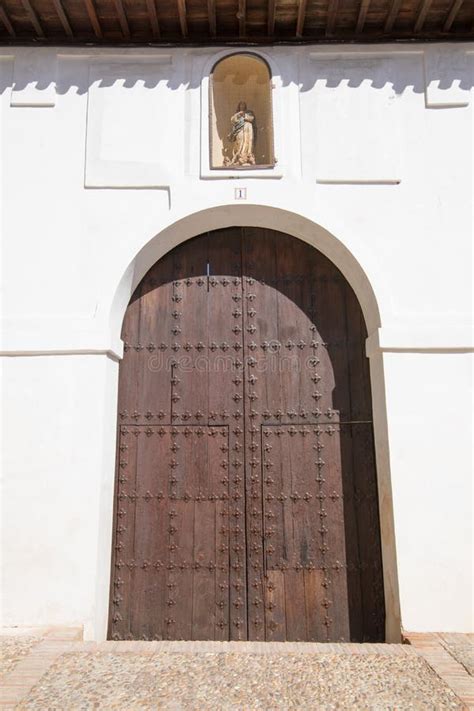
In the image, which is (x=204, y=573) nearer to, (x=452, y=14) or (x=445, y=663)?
(x=445, y=663)

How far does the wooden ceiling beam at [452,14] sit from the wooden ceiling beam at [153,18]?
2122 mm

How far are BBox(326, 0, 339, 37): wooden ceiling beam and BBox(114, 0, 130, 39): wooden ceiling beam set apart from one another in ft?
4.83

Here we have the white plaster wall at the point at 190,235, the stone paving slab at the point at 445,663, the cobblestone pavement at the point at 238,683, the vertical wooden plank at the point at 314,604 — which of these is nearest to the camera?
the cobblestone pavement at the point at 238,683

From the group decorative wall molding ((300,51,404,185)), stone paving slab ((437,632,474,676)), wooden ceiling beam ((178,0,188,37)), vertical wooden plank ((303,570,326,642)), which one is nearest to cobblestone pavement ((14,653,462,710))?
stone paving slab ((437,632,474,676))

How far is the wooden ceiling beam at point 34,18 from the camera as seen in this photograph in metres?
3.74

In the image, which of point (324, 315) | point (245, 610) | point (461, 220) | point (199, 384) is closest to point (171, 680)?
point (245, 610)

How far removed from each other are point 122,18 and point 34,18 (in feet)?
2.11

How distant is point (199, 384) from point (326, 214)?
1505 mm

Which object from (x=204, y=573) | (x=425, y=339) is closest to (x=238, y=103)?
(x=425, y=339)

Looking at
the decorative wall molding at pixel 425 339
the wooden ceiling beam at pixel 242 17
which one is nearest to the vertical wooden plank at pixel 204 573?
the decorative wall molding at pixel 425 339

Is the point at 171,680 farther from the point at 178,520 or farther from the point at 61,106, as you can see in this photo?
the point at 61,106

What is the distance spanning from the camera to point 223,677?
2.51 m

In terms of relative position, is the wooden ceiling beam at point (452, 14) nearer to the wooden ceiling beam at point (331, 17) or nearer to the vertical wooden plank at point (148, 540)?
the wooden ceiling beam at point (331, 17)

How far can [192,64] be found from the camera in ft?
13.1
